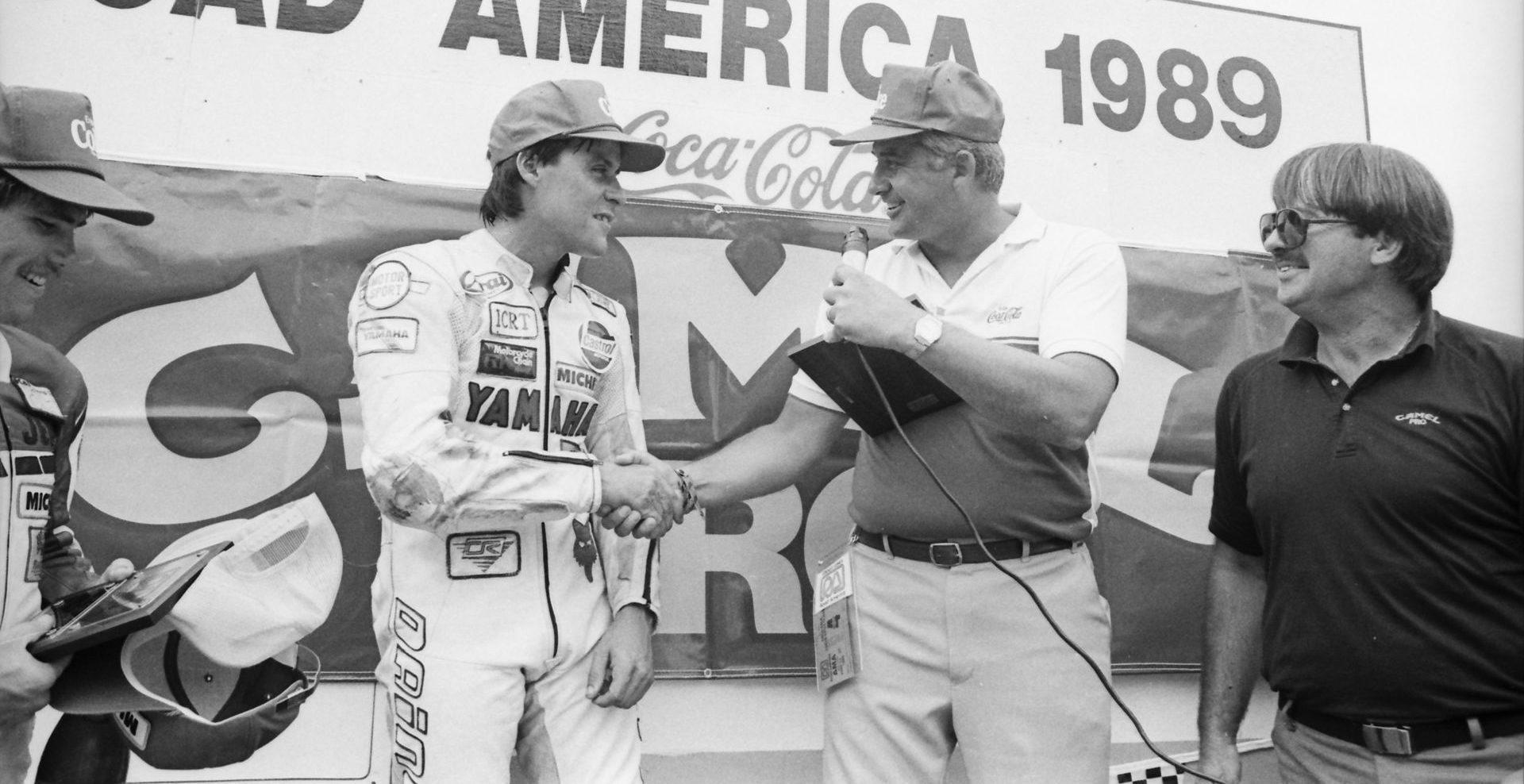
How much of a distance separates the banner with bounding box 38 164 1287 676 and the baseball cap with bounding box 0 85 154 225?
2.02 feet

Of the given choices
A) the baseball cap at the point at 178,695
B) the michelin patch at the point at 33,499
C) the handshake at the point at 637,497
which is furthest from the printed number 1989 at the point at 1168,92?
the michelin patch at the point at 33,499

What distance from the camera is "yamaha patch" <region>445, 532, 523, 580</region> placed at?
211 cm

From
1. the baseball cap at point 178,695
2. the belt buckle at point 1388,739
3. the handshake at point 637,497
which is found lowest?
the belt buckle at point 1388,739

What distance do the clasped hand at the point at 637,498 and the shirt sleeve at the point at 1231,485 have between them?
1.12m

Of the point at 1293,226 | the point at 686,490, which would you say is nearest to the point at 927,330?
the point at 686,490

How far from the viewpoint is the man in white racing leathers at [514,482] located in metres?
→ 2.02

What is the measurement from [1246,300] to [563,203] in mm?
2166

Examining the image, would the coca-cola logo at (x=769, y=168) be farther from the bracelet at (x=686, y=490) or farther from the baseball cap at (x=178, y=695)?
the baseball cap at (x=178, y=695)

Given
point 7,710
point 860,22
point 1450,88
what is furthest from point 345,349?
point 1450,88

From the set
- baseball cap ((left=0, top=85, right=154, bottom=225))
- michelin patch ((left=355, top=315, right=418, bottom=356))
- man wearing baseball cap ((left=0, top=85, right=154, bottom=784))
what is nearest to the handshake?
michelin patch ((left=355, top=315, right=418, bottom=356))

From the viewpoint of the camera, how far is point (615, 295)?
303cm

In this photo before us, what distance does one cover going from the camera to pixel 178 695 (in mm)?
1963

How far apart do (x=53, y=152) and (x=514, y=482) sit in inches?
39.4

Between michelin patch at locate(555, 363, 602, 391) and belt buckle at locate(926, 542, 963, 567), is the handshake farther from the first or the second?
belt buckle at locate(926, 542, 963, 567)
